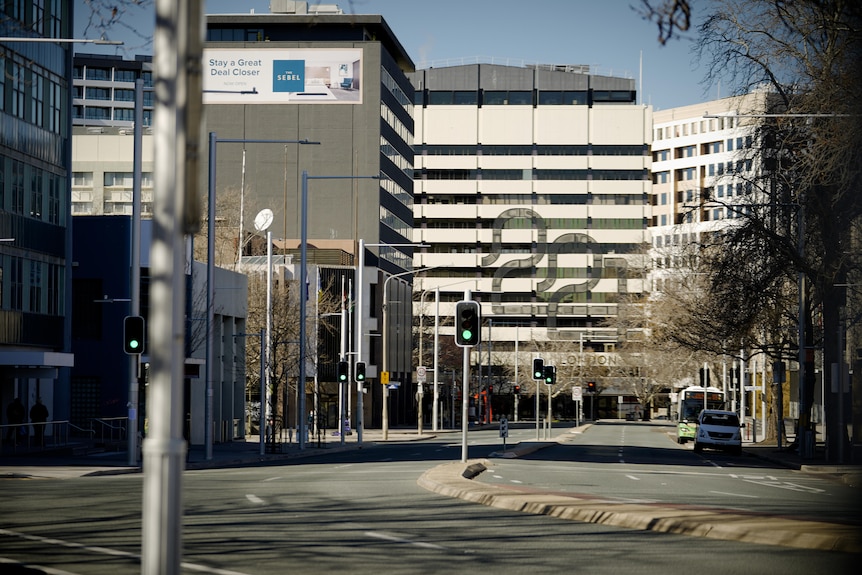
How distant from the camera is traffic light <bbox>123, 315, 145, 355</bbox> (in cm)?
3319

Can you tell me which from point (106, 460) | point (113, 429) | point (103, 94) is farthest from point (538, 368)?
point (103, 94)

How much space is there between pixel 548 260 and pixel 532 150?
13.1 metres

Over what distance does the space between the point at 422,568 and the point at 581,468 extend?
20.6m

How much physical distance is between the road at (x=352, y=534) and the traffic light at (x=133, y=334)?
20.6 feet

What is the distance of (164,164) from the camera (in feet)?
23.3

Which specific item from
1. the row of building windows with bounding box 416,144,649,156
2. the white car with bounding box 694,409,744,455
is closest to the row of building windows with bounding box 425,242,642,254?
the row of building windows with bounding box 416,144,649,156

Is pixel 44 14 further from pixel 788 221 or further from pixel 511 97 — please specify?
pixel 511 97

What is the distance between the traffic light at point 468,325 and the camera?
28734 mm

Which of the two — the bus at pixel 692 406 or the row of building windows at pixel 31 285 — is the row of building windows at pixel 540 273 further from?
the row of building windows at pixel 31 285

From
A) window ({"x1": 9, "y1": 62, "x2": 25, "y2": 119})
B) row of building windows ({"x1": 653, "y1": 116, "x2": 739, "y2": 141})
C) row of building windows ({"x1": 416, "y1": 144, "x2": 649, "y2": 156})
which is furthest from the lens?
row of building windows ({"x1": 653, "y1": 116, "x2": 739, "y2": 141})

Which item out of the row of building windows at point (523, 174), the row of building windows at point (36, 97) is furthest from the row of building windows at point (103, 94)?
the row of building windows at point (36, 97)

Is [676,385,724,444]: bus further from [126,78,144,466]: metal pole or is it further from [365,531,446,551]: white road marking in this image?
[365,531,446,551]: white road marking

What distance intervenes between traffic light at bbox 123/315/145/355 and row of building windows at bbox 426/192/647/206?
118222 mm

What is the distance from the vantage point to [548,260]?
5891 inches
